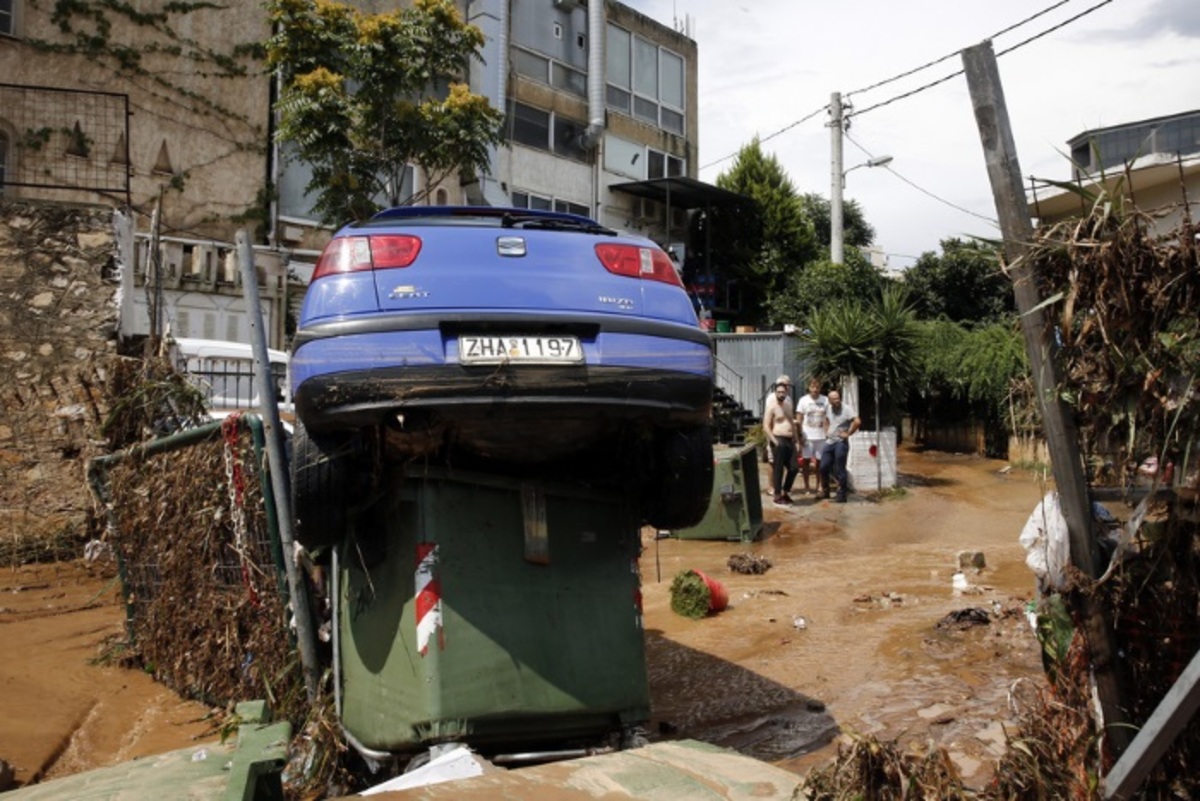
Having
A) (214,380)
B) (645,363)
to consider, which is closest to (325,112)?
(214,380)

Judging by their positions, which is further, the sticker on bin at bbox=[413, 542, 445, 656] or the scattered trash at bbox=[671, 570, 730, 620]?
the scattered trash at bbox=[671, 570, 730, 620]

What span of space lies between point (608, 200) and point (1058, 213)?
23.2 metres

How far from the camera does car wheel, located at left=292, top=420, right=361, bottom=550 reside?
143 inches

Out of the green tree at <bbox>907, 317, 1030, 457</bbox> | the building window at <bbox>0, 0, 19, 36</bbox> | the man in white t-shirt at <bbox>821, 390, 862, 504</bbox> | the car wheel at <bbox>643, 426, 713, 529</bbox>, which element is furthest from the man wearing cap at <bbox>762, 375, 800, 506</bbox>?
the building window at <bbox>0, 0, 19, 36</bbox>

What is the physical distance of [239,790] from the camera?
92.7 inches

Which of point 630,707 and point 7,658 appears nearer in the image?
point 630,707

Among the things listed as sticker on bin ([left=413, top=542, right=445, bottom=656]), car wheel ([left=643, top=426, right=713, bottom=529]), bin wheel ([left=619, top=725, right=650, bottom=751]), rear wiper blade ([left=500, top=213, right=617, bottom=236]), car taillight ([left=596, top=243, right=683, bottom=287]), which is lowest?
bin wheel ([left=619, top=725, right=650, bottom=751])

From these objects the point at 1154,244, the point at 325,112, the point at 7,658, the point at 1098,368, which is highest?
the point at 325,112

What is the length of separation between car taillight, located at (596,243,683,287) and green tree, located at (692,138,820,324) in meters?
22.8

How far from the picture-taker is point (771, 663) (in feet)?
20.6

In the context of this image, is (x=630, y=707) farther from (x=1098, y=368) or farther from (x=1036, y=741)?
(x=1098, y=368)

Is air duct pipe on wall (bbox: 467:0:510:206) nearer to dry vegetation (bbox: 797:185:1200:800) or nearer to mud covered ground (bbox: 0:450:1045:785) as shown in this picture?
mud covered ground (bbox: 0:450:1045:785)

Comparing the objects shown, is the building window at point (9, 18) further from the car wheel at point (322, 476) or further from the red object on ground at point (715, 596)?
the car wheel at point (322, 476)

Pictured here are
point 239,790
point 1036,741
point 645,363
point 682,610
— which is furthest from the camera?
point 682,610
